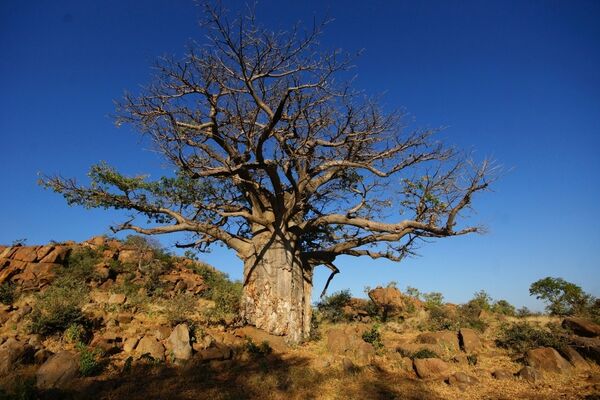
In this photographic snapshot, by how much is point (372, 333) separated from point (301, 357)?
8.40 ft

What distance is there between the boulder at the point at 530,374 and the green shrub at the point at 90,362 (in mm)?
7550

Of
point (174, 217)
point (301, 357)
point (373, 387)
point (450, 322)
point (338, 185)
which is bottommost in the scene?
point (373, 387)

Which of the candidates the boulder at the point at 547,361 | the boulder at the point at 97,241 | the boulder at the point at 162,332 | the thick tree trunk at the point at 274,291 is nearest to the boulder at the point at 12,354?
the boulder at the point at 162,332

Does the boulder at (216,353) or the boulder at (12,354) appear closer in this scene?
the boulder at (12,354)

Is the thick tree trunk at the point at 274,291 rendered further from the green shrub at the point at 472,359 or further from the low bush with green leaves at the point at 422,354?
the green shrub at the point at 472,359

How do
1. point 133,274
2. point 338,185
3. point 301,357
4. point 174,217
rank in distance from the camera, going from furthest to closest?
point 133,274 < point 338,185 < point 174,217 < point 301,357

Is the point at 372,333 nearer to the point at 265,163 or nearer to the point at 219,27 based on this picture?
the point at 265,163

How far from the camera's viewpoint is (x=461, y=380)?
6773 millimetres

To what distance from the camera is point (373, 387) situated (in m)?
6.62

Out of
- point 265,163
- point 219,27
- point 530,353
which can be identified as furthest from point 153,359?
point 530,353

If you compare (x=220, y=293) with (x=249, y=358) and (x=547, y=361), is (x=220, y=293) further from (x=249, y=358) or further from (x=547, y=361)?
(x=547, y=361)

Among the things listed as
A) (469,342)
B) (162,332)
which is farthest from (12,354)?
(469,342)

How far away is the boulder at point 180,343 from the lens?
7.61m

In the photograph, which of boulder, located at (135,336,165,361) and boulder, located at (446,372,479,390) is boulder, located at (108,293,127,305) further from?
boulder, located at (446,372,479,390)
